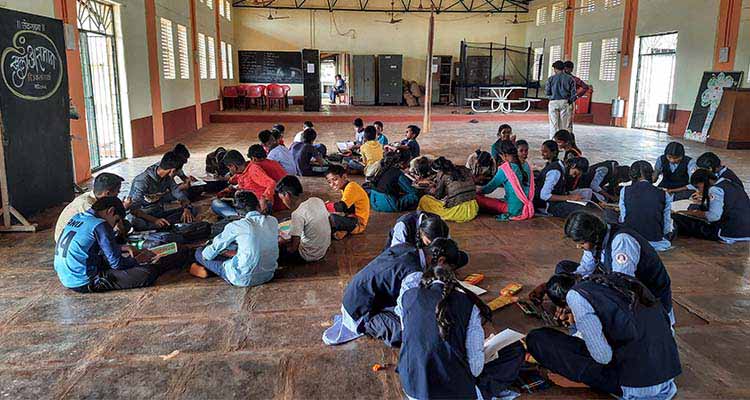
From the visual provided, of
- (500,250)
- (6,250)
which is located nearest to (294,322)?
(500,250)

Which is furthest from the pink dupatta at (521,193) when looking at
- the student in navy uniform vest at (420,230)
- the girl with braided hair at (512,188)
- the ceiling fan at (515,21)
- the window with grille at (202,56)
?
the ceiling fan at (515,21)

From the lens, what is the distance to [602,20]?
16328 millimetres

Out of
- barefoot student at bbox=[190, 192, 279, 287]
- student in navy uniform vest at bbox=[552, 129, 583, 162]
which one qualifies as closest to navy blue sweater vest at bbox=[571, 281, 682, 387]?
barefoot student at bbox=[190, 192, 279, 287]

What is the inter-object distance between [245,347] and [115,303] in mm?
1161

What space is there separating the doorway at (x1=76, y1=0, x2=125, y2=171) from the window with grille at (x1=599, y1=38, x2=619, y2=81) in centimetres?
1307

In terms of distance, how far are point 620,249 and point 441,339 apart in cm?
112

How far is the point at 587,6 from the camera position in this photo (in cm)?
1728

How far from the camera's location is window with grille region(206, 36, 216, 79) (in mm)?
16109

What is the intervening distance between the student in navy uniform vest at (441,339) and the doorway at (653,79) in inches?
538

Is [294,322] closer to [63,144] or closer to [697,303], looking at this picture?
[697,303]

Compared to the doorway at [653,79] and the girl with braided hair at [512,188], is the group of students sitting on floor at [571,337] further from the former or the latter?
the doorway at [653,79]

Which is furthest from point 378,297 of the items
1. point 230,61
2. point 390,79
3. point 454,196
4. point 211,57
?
point 390,79

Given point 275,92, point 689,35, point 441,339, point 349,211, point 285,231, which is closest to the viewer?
point 441,339

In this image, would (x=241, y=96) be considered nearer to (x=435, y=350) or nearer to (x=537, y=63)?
(x=537, y=63)
